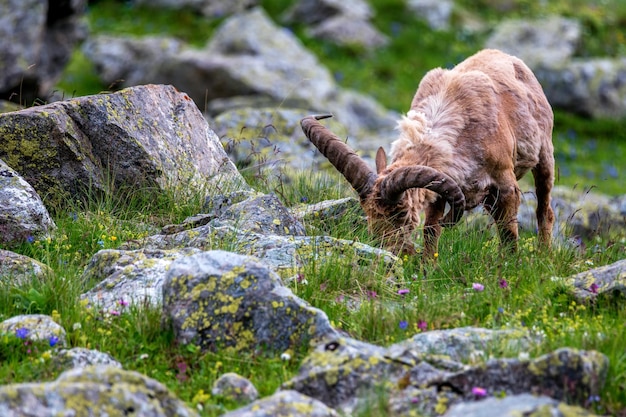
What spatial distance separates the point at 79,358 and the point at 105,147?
341 centimetres

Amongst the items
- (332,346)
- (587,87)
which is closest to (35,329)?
(332,346)

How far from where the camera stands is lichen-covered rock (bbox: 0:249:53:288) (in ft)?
20.5

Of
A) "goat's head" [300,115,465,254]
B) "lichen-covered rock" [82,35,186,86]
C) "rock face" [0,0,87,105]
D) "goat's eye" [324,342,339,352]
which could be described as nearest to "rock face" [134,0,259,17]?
"lichen-covered rock" [82,35,186,86]

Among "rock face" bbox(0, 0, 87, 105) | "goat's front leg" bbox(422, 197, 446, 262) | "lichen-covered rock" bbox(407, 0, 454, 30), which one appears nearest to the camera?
"goat's front leg" bbox(422, 197, 446, 262)

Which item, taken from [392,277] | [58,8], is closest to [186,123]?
[392,277]

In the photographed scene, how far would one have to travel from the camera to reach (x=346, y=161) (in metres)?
8.52

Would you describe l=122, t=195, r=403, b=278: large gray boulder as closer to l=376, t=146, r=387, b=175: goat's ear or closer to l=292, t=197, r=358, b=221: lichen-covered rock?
l=292, t=197, r=358, b=221: lichen-covered rock

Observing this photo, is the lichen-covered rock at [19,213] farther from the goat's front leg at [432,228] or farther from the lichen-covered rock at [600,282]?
the lichen-covered rock at [600,282]

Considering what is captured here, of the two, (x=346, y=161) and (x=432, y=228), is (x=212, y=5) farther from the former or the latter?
(x=432, y=228)

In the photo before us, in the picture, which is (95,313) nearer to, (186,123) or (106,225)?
(106,225)

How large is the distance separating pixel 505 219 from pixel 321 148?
1.94m

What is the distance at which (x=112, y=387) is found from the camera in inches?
170

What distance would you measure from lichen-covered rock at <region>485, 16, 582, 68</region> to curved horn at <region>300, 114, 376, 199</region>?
16.4 metres

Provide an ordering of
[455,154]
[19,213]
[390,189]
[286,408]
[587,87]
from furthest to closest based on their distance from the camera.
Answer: [587,87], [455,154], [390,189], [19,213], [286,408]
